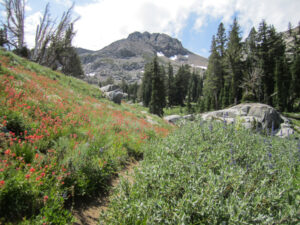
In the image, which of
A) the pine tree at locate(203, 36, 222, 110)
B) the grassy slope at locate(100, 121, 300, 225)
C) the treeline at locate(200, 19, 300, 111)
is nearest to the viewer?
the grassy slope at locate(100, 121, 300, 225)

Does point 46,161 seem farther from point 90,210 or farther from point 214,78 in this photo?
point 214,78

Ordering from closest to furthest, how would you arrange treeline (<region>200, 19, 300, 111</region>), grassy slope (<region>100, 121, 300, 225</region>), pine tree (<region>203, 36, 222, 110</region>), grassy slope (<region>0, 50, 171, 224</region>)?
grassy slope (<region>100, 121, 300, 225</region>) → grassy slope (<region>0, 50, 171, 224</region>) → treeline (<region>200, 19, 300, 111</region>) → pine tree (<region>203, 36, 222, 110</region>)

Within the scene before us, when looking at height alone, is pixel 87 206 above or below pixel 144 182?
below

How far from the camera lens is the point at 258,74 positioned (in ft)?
132

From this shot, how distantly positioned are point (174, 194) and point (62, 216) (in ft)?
6.35

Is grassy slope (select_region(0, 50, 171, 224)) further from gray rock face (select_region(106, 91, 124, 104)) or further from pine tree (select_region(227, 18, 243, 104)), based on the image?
pine tree (select_region(227, 18, 243, 104))

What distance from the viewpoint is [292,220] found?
6.63 feet

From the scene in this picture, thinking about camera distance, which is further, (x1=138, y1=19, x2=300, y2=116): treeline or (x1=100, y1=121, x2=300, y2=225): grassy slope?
(x1=138, y1=19, x2=300, y2=116): treeline

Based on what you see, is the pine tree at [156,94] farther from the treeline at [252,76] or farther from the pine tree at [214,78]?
the pine tree at [214,78]

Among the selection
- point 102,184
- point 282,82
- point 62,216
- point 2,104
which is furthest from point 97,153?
point 282,82

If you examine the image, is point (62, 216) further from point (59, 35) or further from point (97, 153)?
point (59, 35)

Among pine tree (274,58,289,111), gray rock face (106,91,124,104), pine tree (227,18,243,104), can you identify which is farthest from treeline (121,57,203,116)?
pine tree (274,58,289,111)

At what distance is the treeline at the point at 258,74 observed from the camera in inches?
1515

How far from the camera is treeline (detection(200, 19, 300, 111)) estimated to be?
126 ft
